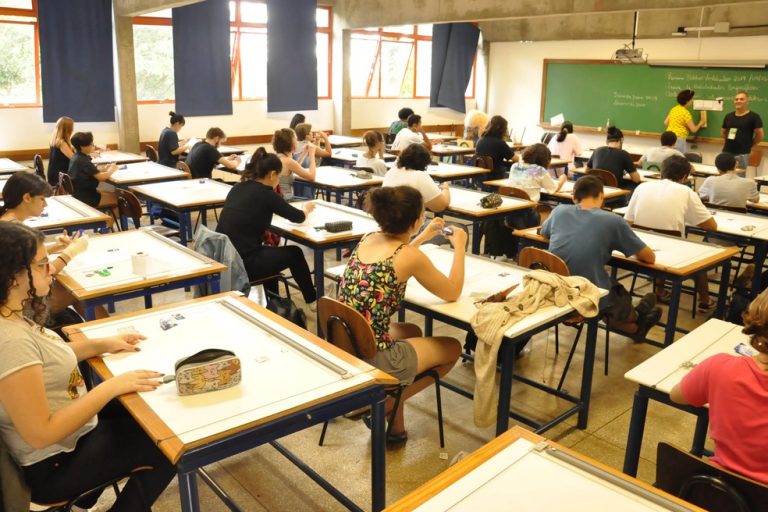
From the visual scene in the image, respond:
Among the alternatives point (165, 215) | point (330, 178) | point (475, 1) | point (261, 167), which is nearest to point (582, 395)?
point (261, 167)

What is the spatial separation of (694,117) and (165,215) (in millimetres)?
8342

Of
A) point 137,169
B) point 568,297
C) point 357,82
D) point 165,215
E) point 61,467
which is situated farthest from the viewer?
point 357,82

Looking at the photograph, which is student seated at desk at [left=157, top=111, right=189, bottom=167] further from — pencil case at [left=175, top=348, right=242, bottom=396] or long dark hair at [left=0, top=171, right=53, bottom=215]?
pencil case at [left=175, top=348, right=242, bottom=396]

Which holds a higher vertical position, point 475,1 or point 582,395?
point 475,1

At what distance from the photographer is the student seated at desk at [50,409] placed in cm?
175

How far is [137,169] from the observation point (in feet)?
22.7

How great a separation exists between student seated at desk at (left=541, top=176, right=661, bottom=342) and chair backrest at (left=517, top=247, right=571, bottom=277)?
0.44ft

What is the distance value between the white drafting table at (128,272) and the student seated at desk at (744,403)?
232 centimetres

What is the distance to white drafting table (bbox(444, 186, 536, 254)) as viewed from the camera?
201 inches

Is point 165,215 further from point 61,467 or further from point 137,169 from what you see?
point 61,467

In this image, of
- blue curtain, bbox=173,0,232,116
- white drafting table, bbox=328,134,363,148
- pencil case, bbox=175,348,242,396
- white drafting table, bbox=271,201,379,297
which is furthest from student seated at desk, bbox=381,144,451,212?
blue curtain, bbox=173,0,232,116

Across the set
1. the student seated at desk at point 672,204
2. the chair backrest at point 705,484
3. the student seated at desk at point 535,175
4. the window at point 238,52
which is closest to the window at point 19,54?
the window at point 238,52

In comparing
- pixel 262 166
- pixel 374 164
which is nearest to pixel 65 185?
pixel 262 166

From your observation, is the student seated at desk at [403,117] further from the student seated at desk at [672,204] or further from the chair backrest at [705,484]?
the chair backrest at [705,484]
